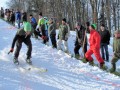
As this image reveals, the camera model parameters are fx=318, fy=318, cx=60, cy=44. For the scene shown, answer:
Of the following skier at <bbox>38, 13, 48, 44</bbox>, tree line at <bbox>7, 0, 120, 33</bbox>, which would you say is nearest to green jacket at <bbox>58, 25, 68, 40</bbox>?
skier at <bbox>38, 13, 48, 44</bbox>

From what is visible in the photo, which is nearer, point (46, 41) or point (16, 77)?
point (16, 77)

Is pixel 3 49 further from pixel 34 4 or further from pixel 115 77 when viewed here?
pixel 34 4

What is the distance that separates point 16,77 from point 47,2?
4696 centimetres

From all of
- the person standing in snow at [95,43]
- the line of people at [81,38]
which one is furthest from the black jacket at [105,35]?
the person standing in snow at [95,43]

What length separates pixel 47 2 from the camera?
5662 centimetres

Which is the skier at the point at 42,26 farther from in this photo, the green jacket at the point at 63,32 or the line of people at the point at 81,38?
the green jacket at the point at 63,32

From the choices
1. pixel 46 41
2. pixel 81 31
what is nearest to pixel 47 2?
pixel 46 41

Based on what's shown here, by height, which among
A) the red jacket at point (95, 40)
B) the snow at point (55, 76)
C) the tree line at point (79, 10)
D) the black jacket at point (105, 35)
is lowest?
the tree line at point (79, 10)

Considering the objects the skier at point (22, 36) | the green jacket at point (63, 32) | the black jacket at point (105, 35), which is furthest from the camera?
the green jacket at point (63, 32)

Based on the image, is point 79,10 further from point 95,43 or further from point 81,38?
point 95,43

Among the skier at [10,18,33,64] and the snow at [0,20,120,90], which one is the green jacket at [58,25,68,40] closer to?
the snow at [0,20,120,90]

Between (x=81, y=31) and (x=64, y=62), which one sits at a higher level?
(x=81, y=31)

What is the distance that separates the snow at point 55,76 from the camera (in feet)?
32.2

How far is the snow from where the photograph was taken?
32.2 feet
